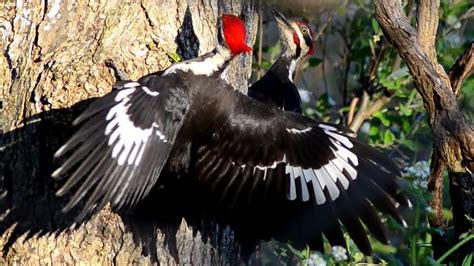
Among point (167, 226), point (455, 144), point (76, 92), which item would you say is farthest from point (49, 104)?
point (455, 144)

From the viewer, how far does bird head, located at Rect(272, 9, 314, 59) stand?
525cm

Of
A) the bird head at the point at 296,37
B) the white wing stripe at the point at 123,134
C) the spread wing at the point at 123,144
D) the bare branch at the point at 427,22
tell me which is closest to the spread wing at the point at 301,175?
the spread wing at the point at 123,144

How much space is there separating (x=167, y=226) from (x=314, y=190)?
0.57 m

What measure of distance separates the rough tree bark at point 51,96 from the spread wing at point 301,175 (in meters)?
0.40

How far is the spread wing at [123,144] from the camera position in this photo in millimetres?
3201

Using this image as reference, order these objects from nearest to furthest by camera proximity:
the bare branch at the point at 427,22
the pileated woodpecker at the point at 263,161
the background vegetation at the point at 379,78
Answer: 1. the pileated woodpecker at the point at 263,161
2. the bare branch at the point at 427,22
3. the background vegetation at the point at 379,78

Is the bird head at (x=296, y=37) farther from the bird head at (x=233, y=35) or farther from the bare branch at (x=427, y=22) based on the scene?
the bird head at (x=233, y=35)

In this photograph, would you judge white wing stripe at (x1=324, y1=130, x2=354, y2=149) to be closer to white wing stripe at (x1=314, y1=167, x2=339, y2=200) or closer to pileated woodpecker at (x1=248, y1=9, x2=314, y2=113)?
white wing stripe at (x1=314, y1=167, x2=339, y2=200)

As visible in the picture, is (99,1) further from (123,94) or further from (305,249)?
(305,249)

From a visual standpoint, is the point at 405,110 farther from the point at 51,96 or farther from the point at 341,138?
the point at 51,96

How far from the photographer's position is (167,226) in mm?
3873

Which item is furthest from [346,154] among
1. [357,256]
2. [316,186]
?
[357,256]

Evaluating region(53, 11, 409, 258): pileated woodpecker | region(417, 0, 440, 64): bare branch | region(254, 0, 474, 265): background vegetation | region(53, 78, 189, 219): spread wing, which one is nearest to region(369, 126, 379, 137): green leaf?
region(254, 0, 474, 265): background vegetation

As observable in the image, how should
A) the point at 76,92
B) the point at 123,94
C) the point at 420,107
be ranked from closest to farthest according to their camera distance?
the point at 123,94 < the point at 76,92 < the point at 420,107
